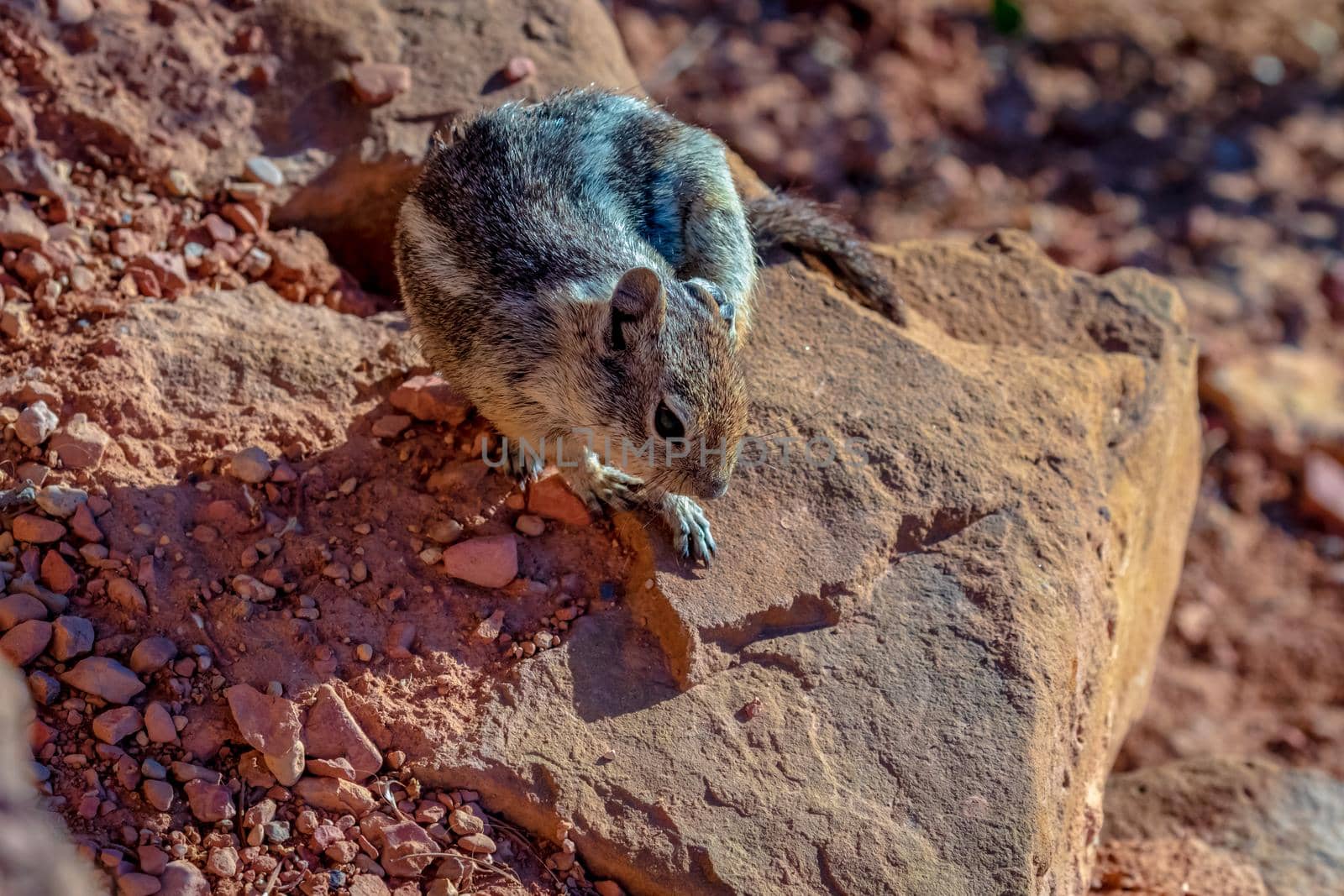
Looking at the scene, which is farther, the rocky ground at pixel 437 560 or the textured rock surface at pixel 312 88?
the textured rock surface at pixel 312 88

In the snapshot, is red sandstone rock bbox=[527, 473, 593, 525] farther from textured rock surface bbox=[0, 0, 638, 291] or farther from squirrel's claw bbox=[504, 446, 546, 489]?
textured rock surface bbox=[0, 0, 638, 291]

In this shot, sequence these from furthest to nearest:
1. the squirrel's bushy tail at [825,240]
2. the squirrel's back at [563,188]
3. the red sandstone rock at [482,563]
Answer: the squirrel's bushy tail at [825,240] → the squirrel's back at [563,188] → the red sandstone rock at [482,563]

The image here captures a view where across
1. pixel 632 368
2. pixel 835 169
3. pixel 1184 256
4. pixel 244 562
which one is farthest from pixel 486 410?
pixel 1184 256

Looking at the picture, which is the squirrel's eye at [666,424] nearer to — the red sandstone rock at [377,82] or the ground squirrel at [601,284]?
the ground squirrel at [601,284]

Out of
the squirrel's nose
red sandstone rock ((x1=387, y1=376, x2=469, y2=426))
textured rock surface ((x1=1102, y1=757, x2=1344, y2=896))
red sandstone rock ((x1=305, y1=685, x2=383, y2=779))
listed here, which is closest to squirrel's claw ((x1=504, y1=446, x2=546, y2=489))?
red sandstone rock ((x1=387, y1=376, x2=469, y2=426))

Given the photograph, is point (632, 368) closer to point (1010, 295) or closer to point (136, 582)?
point (136, 582)

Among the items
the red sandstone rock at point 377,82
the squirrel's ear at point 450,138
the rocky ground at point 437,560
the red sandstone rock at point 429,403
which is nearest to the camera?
the rocky ground at point 437,560

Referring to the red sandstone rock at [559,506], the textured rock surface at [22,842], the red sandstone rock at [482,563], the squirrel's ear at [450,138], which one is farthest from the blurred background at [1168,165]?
the textured rock surface at [22,842]

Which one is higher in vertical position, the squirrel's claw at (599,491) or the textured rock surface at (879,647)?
the squirrel's claw at (599,491)

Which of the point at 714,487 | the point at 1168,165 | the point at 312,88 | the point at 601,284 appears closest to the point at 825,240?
the point at 601,284
